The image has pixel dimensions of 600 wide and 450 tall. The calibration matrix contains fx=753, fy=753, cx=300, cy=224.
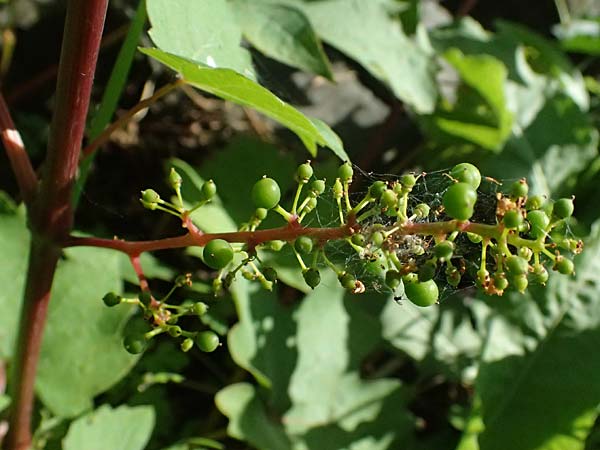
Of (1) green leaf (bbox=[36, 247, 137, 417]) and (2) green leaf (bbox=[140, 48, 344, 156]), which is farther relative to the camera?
(1) green leaf (bbox=[36, 247, 137, 417])

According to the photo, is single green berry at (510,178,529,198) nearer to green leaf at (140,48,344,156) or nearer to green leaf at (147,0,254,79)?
green leaf at (140,48,344,156)

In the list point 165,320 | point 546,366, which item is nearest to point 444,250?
point 165,320

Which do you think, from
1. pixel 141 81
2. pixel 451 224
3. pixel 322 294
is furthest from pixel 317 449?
pixel 141 81

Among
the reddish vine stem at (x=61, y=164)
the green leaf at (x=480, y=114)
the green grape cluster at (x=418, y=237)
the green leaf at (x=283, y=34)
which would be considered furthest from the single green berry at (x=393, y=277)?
the green leaf at (x=480, y=114)

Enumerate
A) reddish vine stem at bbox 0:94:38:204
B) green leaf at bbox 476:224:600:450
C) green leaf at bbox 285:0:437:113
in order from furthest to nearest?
green leaf at bbox 285:0:437:113
green leaf at bbox 476:224:600:450
reddish vine stem at bbox 0:94:38:204

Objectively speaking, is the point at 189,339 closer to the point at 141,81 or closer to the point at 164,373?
the point at 164,373

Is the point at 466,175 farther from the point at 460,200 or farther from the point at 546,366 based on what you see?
the point at 546,366

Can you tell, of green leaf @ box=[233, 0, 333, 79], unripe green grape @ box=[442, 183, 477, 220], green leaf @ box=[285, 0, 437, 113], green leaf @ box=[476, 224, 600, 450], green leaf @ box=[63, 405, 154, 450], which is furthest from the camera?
green leaf @ box=[285, 0, 437, 113]

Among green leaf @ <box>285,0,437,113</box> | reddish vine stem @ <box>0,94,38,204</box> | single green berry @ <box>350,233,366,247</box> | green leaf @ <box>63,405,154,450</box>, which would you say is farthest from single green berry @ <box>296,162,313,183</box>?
green leaf @ <box>285,0,437,113</box>
